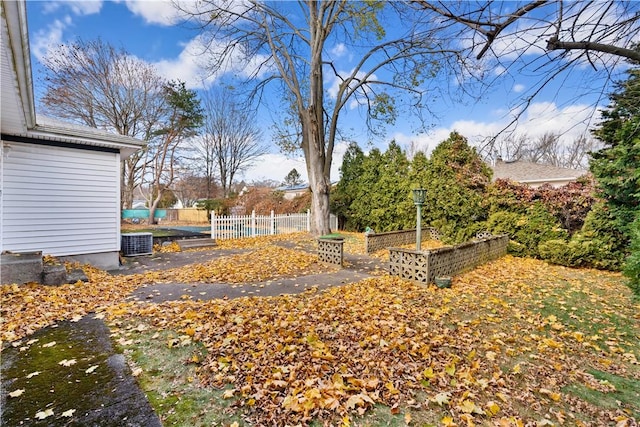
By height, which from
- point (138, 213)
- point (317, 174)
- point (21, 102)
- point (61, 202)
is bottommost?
point (138, 213)

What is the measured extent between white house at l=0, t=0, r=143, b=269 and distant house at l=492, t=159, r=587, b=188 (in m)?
16.9

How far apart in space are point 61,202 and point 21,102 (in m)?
2.85

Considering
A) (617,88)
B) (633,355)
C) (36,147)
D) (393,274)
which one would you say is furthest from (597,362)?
(36,147)

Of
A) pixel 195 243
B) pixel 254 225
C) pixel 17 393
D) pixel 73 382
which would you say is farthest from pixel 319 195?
pixel 17 393

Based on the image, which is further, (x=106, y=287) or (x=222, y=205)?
(x=222, y=205)

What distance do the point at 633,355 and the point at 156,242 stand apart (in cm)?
1159

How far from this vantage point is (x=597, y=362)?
A: 2943 mm

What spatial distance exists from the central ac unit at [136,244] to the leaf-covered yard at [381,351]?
3300 mm

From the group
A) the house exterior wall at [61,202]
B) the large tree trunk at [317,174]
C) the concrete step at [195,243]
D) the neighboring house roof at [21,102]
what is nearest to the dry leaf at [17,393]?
the neighboring house roof at [21,102]

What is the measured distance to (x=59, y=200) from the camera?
20.6ft

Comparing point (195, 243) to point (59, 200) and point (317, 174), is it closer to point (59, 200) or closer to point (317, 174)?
point (59, 200)

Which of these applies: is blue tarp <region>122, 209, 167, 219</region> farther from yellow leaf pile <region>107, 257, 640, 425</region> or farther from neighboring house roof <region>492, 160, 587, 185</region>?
neighboring house roof <region>492, 160, 587, 185</region>

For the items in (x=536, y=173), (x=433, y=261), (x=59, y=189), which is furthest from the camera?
(x=536, y=173)

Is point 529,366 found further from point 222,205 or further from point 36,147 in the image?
point 222,205
